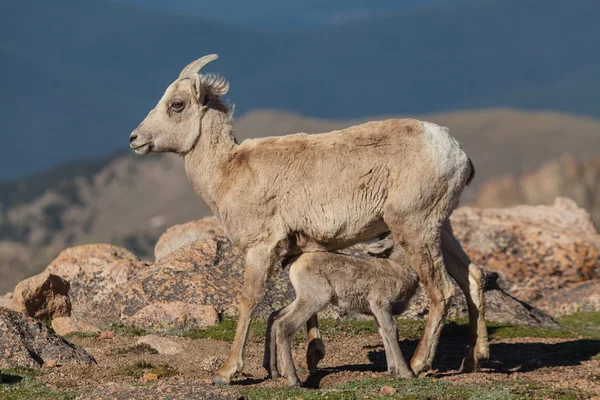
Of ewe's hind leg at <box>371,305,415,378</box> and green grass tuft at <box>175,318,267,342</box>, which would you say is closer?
ewe's hind leg at <box>371,305,415,378</box>

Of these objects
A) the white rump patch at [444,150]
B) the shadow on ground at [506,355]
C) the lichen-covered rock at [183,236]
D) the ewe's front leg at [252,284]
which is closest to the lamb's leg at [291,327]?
the ewe's front leg at [252,284]

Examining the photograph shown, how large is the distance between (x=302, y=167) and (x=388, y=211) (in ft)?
3.98

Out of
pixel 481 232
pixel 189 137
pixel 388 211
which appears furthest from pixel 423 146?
pixel 481 232

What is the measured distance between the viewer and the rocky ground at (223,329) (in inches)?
466

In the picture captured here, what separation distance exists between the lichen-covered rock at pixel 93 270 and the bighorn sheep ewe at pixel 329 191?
610 cm

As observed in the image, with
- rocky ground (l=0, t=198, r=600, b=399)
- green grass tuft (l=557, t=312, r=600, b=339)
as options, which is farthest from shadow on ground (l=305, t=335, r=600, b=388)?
green grass tuft (l=557, t=312, r=600, b=339)

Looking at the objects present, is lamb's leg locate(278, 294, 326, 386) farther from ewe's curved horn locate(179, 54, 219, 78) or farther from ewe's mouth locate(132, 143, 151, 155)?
ewe's curved horn locate(179, 54, 219, 78)

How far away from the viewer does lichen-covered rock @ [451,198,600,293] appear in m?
24.0

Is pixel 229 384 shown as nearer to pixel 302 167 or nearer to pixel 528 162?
pixel 302 167

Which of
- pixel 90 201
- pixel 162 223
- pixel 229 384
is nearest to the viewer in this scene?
pixel 229 384

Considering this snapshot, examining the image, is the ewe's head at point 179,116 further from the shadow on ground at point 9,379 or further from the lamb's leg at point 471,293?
the lamb's leg at point 471,293

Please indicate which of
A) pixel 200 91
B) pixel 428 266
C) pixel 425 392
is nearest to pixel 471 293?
pixel 428 266

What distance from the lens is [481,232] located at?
971 inches

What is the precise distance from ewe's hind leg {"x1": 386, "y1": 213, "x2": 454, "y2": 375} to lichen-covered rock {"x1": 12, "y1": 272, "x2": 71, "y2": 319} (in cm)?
737
